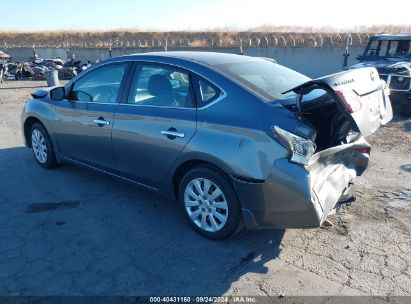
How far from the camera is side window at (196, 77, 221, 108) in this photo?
3.48 m

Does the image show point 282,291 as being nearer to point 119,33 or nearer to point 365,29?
point 365,29

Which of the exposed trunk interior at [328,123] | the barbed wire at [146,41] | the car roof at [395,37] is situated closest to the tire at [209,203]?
the exposed trunk interior at [328,123]

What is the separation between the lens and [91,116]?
179 inches

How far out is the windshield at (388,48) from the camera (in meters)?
10.4

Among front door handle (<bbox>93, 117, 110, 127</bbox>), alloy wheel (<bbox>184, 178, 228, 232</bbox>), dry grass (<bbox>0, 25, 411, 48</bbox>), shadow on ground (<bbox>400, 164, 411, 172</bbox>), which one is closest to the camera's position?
alloy wheel (<bbox>184, 178, 228, 232</bbox>)

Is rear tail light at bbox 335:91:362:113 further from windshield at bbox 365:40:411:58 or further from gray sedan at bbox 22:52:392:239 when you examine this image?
windshield at bbox 365:40:411:58

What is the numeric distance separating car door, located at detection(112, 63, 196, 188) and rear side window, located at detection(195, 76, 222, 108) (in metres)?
0.08

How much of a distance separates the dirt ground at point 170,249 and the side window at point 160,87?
4.10 feet

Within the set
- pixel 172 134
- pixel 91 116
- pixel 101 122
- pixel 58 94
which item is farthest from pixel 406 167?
pixel 58 94

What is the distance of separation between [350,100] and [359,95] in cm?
24

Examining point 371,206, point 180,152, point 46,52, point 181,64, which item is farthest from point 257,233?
point 46,52

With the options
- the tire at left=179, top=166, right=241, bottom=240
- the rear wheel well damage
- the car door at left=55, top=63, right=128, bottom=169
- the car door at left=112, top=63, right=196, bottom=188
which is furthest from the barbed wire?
the tire at left=179, top=166, right=241, bottom=240

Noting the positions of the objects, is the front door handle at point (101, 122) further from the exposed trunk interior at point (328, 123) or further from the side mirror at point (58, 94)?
the exposed trunk interior at point (328, 123)

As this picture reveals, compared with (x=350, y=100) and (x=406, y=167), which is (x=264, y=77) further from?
(x=406, y=167)
